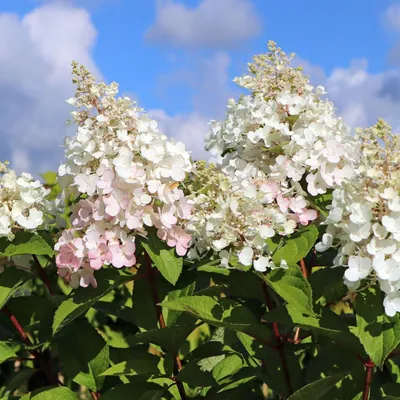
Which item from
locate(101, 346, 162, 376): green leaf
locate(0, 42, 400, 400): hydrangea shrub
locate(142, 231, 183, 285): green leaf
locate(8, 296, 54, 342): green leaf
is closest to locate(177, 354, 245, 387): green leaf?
locate(0, 42, 400, 400): hydrangea shrub

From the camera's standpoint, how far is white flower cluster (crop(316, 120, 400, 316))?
5.51ft

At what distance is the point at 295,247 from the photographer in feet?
6.53

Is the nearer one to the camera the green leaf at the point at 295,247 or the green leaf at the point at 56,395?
the green leaf at the point at 295,247

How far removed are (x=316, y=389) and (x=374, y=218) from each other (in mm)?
545

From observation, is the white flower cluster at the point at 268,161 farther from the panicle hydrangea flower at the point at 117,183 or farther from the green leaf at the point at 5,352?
the green leaf at the point at 5,352

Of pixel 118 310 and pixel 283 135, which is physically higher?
pixel 283 135

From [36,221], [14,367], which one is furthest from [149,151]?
[14,367]

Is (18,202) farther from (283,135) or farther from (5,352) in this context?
(283,135)

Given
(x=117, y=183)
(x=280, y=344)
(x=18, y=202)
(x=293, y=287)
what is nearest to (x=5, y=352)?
(x=18, y=202)

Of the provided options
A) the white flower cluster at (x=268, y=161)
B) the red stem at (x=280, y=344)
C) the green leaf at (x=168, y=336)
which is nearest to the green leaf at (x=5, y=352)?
the green leaf at (x=168, y=336)

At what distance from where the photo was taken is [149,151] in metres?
2.00

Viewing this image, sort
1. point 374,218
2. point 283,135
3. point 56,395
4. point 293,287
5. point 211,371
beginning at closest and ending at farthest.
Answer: point 374,218 < point 293,287 < point 283,135 < point 56,395 < point 211,371

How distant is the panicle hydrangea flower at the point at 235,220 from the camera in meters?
1.86

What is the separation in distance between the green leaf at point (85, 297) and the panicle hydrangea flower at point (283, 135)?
51 cm
